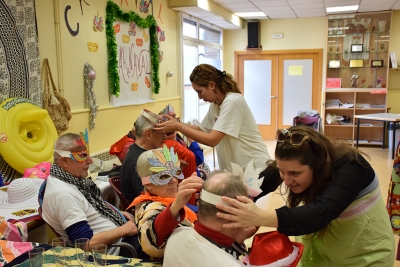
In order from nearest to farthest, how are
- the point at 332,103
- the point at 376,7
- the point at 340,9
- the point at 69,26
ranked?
the point at 69,26, the point at 376,7, the point at 340,9, the point at 332,103

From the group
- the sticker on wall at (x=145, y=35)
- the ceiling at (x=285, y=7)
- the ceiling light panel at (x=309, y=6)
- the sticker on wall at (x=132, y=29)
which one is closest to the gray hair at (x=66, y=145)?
the sticker on wall at (x=132, y=29)

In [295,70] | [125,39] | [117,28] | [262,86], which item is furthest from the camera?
[262,86]

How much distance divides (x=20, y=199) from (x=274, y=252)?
2.02 meters

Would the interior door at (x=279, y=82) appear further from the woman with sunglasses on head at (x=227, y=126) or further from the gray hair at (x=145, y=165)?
the gray hair at (x=145, y=165)

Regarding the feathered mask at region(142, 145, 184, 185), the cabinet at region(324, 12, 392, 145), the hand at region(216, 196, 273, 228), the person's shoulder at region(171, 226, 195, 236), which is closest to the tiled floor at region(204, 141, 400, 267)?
the cabinet at region(324, 12, 392, 145)

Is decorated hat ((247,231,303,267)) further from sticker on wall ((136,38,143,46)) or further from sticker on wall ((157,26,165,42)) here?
sticker on wall ((157,26,165,42))

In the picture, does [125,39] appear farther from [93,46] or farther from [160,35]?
[160,35]

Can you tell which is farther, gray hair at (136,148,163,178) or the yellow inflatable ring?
the yellow inflatable ring

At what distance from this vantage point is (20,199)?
8.67ft

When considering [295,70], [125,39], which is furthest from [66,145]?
[295,70]

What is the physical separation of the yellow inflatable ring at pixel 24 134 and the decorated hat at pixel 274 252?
2462mm

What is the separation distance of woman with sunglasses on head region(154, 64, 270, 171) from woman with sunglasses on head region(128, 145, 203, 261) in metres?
0.59

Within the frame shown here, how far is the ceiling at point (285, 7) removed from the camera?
7039mm

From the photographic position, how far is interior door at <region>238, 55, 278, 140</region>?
945 cm
